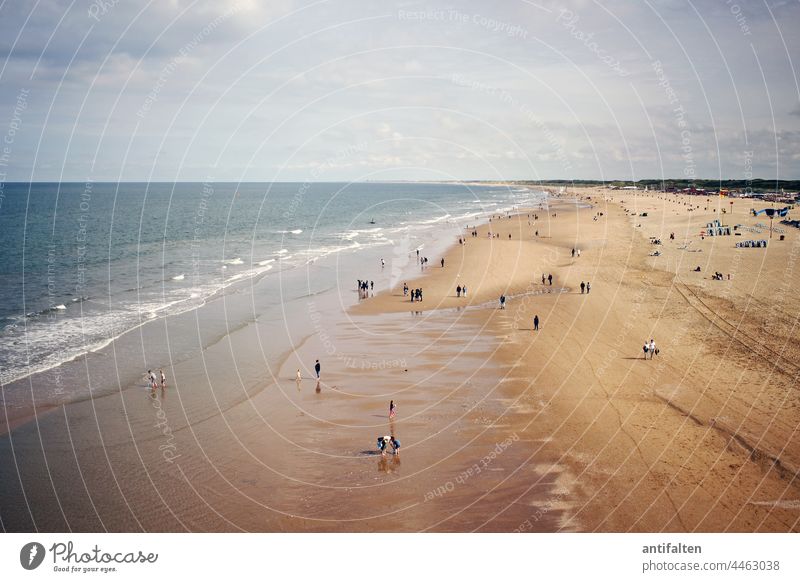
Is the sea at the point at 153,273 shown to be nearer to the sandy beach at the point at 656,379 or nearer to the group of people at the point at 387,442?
the sandy beach at the point at 656,379

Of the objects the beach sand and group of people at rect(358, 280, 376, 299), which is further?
group of people at rect(358, 280, 376, 299)

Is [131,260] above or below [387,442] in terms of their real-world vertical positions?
above

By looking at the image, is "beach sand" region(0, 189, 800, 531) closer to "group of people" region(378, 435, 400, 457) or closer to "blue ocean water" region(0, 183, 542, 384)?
"group of people" region(378, 435, 400, 457)

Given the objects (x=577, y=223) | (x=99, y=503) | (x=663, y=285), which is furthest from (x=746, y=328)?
(x=577, y=223)

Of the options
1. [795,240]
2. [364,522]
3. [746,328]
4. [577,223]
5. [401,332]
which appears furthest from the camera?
[577,223]

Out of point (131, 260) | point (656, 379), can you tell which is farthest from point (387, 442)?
point (131, 260)

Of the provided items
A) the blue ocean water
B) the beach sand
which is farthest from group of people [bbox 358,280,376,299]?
the blue ocean water

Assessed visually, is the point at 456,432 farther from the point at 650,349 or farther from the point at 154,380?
the point at 154,380
